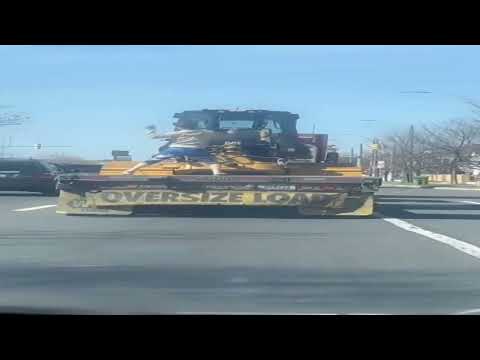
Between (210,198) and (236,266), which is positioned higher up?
(210,198)

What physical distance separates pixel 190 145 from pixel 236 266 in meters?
6.82

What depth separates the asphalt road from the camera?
7418 mm

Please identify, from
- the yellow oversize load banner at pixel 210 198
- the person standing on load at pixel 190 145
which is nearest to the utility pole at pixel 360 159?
the yellow oversize load banner at pixel 210 198

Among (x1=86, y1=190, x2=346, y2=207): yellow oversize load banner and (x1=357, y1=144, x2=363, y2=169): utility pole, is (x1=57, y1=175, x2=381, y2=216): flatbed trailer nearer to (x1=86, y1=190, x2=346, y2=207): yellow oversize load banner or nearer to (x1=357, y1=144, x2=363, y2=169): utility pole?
(x1=86, y1=190, x2=346, y2=207): yellow oversize load banner

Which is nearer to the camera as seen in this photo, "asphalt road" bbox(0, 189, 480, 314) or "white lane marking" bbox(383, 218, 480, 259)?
"asphalt road" bbox(0, 189, 480, 314)

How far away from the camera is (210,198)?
16297 mm

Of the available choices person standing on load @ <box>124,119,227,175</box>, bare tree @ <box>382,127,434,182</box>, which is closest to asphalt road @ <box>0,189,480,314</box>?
person standing on load @ <box>124,119,227,175</box>

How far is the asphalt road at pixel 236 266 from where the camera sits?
24.3ft

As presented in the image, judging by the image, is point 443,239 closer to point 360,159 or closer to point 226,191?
point 360,159

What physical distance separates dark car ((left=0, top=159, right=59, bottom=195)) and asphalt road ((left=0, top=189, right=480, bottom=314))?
661 centimetres

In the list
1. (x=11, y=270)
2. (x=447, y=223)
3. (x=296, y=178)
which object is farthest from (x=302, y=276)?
(x=447, y=223)

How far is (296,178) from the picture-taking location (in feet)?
53.7

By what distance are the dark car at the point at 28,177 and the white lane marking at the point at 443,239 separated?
10.9m

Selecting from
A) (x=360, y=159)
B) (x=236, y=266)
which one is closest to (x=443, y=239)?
(x=360, y=159)
